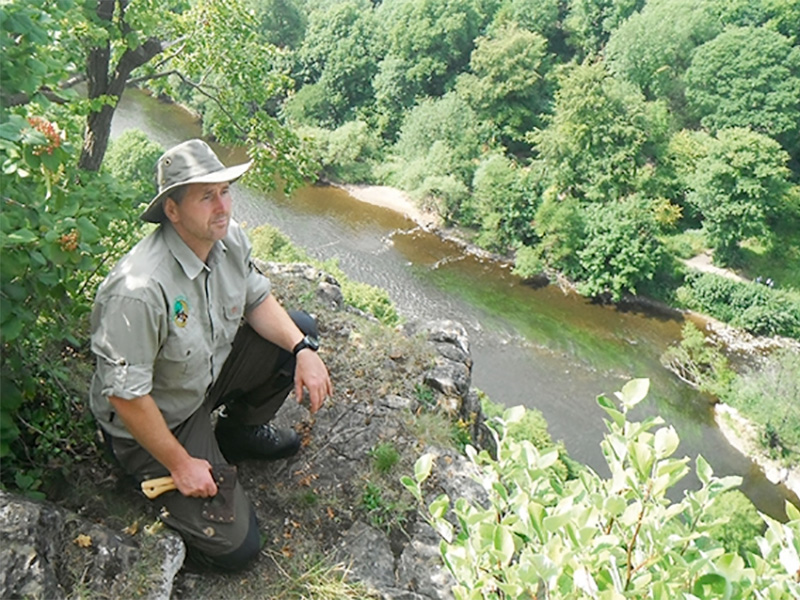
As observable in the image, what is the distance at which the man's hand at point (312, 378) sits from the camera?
3.42 meters

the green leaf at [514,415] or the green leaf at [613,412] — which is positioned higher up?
the green leaf at [613,412]

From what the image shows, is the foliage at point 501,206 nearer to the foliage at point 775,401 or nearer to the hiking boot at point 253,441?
the foliage at point 775,401

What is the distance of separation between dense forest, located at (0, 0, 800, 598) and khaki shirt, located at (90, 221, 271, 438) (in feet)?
0.79

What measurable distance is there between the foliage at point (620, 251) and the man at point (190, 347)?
2133cm

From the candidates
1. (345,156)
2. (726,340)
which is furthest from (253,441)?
(345,156)

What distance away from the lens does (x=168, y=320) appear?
2.90 meters

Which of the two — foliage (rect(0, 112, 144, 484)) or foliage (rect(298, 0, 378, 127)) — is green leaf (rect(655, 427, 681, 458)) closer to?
foliage (rect(0, 112, 144, 484))

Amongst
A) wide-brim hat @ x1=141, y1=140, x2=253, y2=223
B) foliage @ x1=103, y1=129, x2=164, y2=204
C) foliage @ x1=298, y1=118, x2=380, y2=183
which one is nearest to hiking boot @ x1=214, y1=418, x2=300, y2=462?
wide-brim hat @ x1=141, y1=140, x2=253, y2=223

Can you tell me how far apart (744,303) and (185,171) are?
23.8 m

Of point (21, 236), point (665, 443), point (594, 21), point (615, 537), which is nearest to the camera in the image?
point (615, 537)

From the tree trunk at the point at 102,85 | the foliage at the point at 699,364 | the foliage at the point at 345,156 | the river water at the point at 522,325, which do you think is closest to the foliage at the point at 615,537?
the tree trunk at the point at 102,85

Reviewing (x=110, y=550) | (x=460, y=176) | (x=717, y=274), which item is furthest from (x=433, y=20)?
(x=110, y=550)

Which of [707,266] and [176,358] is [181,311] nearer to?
[176,358]

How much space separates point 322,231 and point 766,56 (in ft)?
66.9
